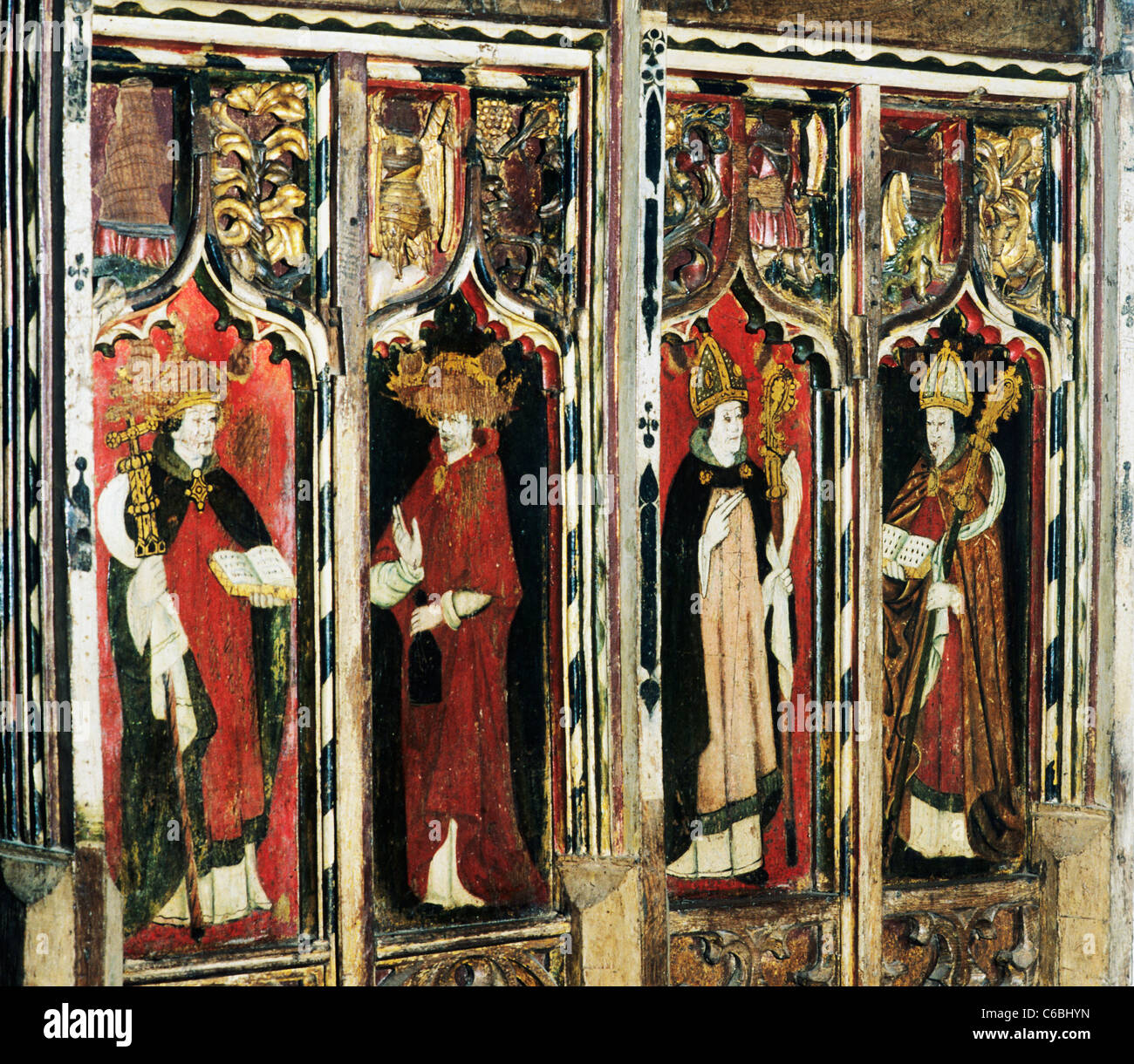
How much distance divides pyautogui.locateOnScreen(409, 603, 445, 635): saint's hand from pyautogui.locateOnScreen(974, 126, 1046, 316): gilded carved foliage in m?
2.37

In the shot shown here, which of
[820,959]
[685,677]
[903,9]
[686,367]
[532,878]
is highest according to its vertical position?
[903,9]

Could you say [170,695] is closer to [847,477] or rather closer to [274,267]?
[274,267]

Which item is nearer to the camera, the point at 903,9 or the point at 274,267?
the point at 274,267

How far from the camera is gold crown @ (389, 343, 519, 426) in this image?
17.0 feet

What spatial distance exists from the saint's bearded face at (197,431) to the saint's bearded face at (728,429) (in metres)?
1.73

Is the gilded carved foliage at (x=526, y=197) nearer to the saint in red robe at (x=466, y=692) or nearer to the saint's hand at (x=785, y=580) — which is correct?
the saint in red robe at (x=466, y=692)

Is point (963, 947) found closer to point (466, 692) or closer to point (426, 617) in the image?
point (466, 692)

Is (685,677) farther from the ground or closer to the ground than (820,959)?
farther from the ground

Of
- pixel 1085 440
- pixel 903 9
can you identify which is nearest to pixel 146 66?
pixel 903 9

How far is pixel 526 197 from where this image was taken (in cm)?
525

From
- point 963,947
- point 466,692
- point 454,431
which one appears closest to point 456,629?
point 466,692

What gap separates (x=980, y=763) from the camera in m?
5.80

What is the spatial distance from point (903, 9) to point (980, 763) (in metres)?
2.74

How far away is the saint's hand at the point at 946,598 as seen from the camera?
18.8 ft
